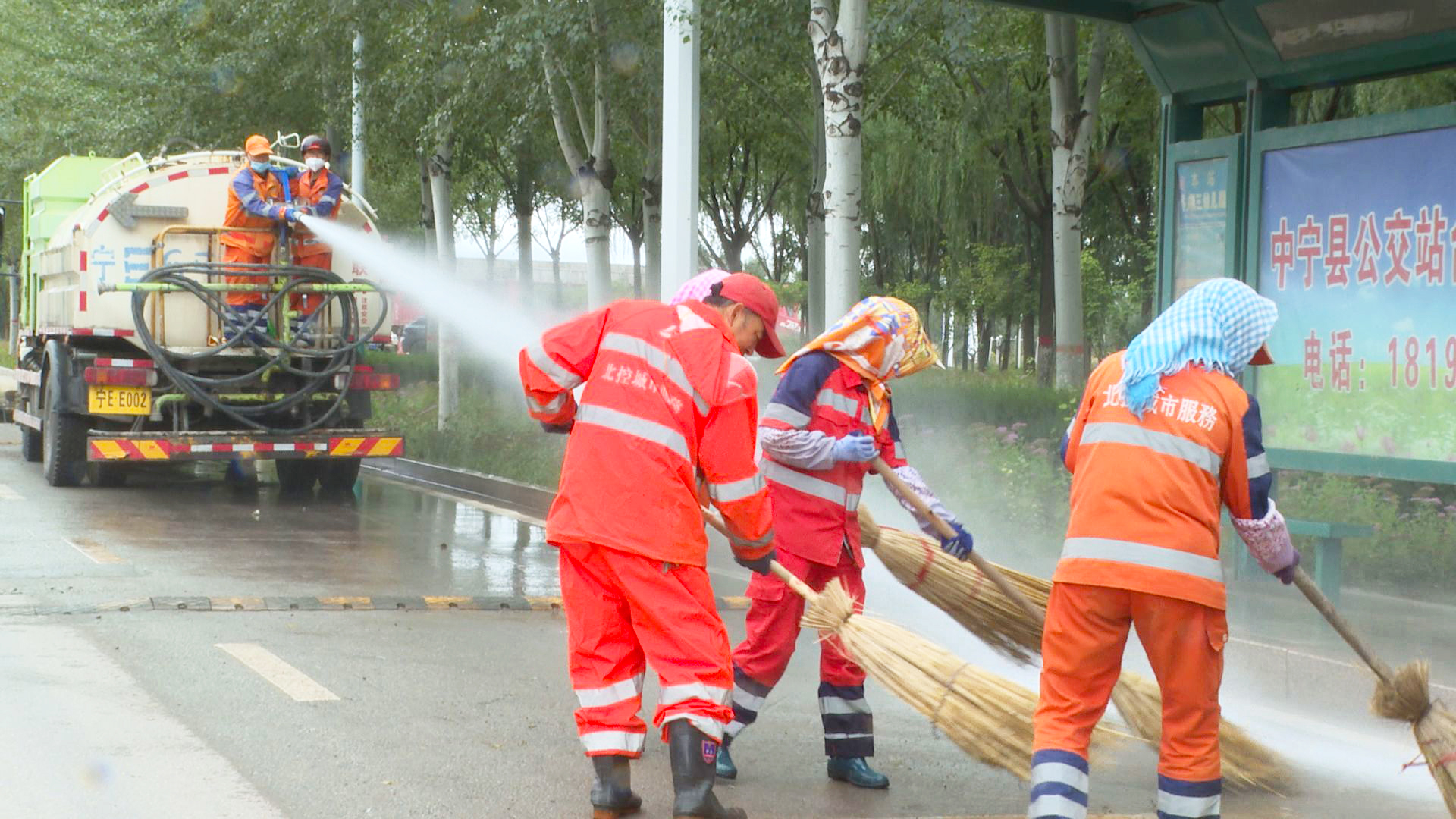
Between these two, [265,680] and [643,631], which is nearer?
[643,631]

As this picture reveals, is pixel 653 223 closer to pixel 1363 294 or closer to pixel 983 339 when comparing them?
pixel 1363 294

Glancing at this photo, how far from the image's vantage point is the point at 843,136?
11430mm

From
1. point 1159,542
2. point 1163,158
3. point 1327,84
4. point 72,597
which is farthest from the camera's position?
point 1163,158

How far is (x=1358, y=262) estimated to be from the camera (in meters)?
8.18

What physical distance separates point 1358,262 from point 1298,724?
106 inches

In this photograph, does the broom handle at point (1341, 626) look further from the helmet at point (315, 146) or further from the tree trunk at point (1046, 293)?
the tree trunk at point (1046, 293)

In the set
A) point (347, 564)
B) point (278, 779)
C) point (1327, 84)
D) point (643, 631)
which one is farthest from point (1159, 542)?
point (347, 564)

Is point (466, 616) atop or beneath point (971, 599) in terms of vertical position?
beneath

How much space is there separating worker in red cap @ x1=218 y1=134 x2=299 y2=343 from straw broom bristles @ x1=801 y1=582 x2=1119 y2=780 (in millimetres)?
8195

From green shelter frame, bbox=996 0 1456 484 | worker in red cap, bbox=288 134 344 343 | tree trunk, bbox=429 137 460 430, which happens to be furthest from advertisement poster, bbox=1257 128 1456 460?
tree trunk, bbox=429 137 460 430

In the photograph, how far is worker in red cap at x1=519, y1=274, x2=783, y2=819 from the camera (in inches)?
174

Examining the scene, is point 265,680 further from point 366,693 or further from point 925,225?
point 925,225

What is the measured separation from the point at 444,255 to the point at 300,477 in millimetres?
7849

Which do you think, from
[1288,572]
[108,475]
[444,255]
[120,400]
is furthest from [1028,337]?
[1288,572]
